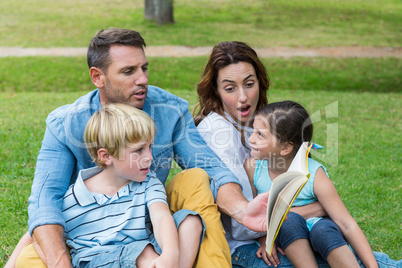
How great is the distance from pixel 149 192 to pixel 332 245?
1074 millimetres

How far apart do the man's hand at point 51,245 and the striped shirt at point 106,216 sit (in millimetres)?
83

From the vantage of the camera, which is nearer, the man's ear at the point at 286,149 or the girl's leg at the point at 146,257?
the girl's leg at the point at 146,257

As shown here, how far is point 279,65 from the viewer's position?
1352cm

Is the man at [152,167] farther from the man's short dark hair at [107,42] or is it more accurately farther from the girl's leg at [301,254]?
the girl's leg at [301,254]

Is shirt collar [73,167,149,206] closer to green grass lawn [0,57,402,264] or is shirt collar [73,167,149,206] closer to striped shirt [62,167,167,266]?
striped shirt [62,167,167,266]

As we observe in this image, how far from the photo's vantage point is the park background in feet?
16.7

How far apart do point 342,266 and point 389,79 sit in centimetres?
1136

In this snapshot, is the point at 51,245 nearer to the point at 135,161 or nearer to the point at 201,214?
the point at 135,161

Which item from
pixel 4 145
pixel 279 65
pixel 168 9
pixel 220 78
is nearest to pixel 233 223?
pixel 220 78

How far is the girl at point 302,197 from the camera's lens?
2721 mm

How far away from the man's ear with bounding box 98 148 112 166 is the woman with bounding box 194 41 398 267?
0.82 metres

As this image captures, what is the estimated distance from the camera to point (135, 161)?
269cm

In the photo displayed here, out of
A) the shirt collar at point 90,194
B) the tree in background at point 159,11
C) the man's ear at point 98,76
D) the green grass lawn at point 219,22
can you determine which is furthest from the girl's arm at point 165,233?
the tree in background at point 159,11

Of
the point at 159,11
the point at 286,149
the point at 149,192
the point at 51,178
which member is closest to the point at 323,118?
the point at 286,149
